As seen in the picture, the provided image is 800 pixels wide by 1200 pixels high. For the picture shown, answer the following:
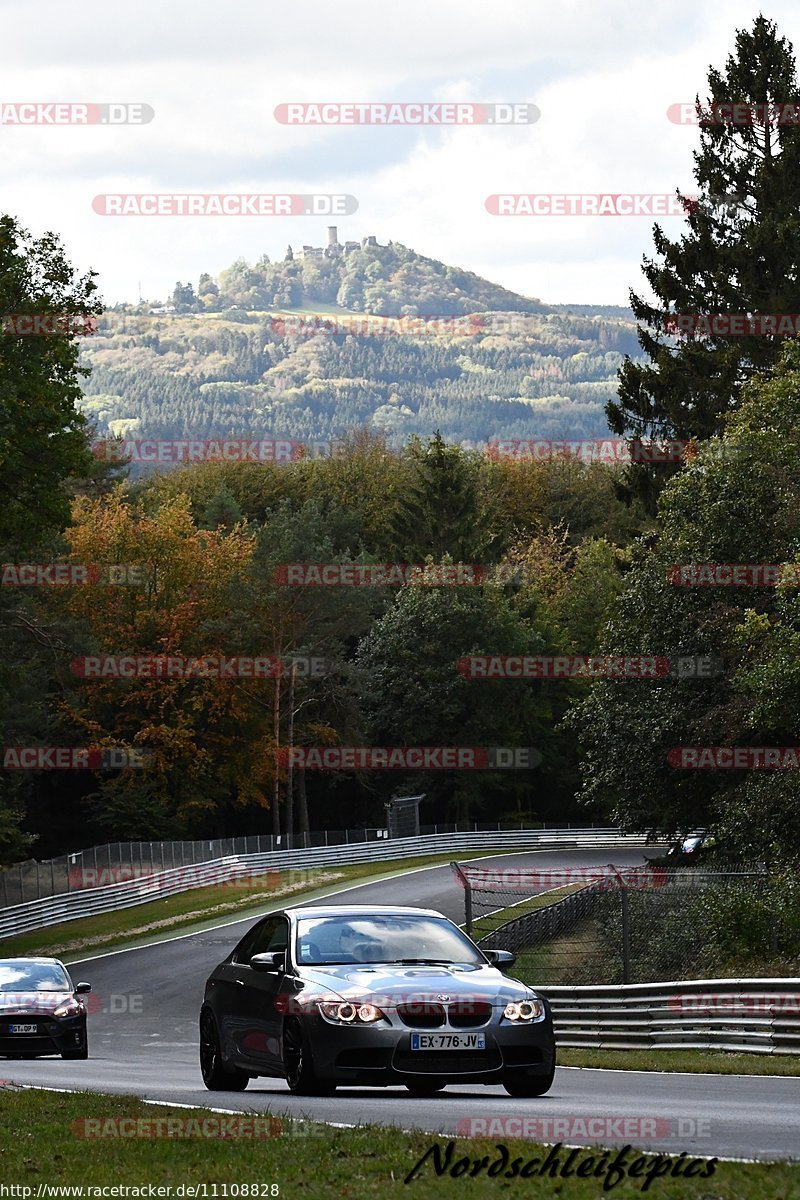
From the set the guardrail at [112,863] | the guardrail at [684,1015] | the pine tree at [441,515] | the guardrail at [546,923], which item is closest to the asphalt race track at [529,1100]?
the guardrail at [684,1015]

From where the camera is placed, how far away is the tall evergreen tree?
51375 millimetres

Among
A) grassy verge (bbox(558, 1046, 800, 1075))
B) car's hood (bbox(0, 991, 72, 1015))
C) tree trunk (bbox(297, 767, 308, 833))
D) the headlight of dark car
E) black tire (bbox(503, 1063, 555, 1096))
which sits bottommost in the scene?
tree trunk (bbox(297, 767, 308, 833))

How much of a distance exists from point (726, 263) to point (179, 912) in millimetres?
25753

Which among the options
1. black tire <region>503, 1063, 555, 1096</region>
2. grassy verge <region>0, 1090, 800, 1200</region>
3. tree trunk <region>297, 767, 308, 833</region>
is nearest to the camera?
grassy verge <region>0, 1090, 800, 1200</region>

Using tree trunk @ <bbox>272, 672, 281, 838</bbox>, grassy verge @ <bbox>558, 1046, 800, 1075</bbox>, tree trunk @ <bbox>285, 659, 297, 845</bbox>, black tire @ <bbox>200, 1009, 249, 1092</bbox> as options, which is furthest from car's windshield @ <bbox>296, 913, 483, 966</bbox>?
tree trunk @ <bbox>272, 672, 281, 838</bbox>

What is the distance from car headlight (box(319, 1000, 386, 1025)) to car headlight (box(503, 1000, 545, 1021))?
34.3 inches

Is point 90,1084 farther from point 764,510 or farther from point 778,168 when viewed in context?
point 778,168

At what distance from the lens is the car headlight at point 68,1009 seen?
2269cm

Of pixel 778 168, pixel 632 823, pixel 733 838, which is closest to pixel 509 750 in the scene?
pixel 778 168

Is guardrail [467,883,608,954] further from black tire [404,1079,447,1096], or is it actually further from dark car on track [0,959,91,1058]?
black tire [404,1079,447,1096]

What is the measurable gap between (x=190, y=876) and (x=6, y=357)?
2656 centimetres

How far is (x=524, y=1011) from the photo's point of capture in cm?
1252

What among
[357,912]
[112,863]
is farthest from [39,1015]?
[112,863]

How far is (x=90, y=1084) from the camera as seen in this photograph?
52.3 ft
